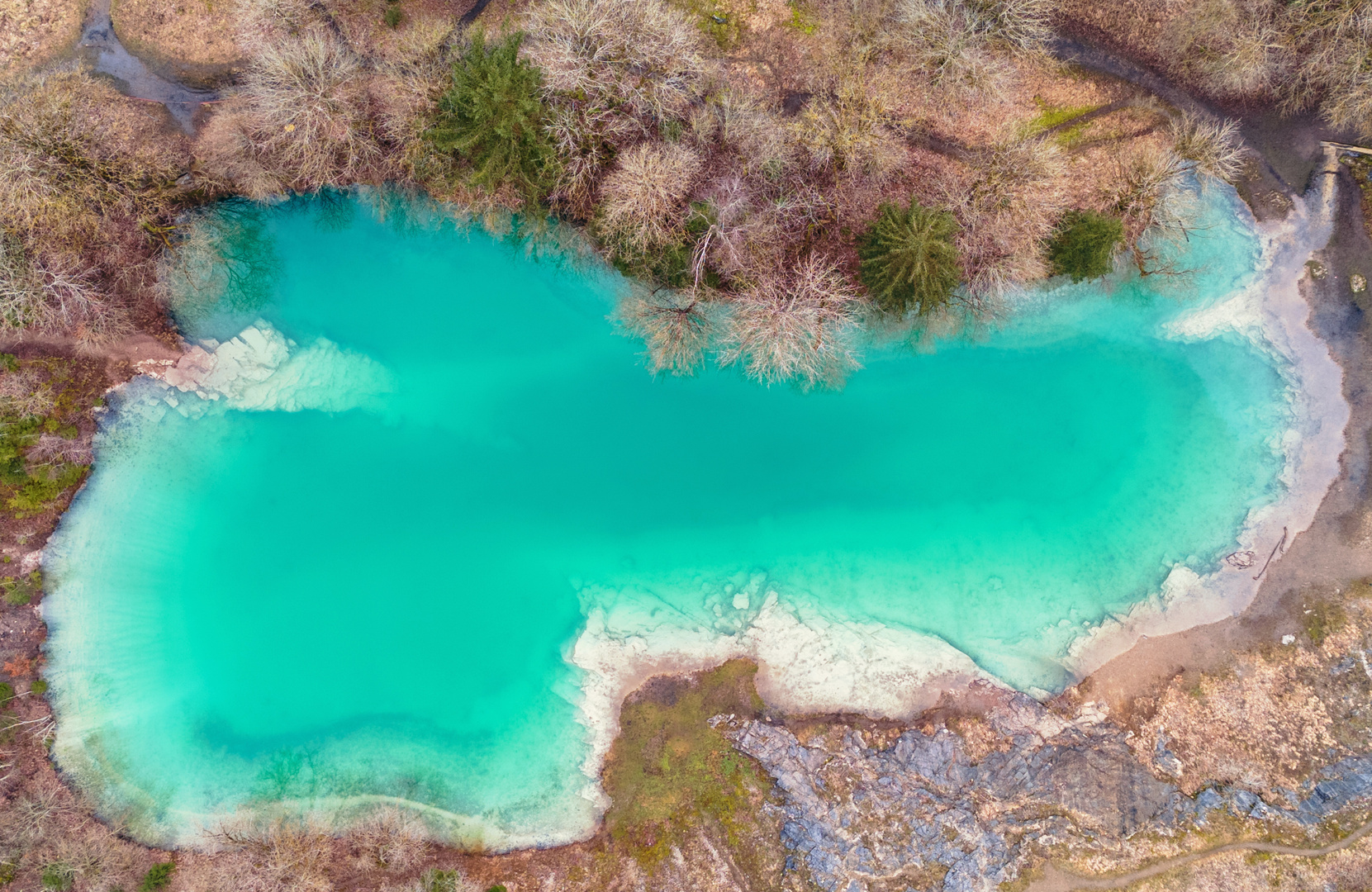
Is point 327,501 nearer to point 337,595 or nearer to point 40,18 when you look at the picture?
point 337,595

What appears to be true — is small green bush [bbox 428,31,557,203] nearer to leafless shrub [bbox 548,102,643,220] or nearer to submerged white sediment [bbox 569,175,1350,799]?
leafless shrub [bbox 548,102,643,220]

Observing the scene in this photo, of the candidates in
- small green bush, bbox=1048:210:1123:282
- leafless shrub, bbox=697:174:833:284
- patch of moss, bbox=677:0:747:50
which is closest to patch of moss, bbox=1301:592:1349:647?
small green bush, bbox=1048:210:1123:282

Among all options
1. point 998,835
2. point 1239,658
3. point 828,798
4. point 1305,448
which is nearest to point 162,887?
point 828,798

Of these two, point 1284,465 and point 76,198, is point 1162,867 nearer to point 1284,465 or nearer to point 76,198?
point 1284,465

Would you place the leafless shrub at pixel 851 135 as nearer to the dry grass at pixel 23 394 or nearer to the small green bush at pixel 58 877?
the dry grass at pixel 23 394

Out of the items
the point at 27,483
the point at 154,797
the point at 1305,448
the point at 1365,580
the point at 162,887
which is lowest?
the point at 162,887

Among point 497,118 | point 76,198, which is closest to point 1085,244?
point 497,118
